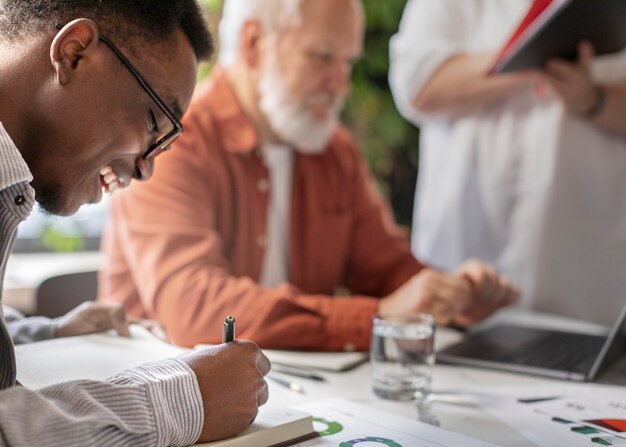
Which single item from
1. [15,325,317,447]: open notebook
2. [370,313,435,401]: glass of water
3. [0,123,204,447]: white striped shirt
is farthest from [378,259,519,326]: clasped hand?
[0,123,204,447]: white striped shirt

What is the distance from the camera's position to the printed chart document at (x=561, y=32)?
1127 mm

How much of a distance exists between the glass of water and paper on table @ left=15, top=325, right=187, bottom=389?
0.85 feet

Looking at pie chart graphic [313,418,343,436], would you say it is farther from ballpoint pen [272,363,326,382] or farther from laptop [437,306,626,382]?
laptop [437,306,626,382]

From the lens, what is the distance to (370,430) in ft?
2.21

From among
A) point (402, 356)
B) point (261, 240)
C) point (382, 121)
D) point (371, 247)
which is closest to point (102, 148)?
point (402, 356)

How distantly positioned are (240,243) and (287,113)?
0.98 feet

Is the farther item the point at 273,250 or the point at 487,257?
the point at 487,257

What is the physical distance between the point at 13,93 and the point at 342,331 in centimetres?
57

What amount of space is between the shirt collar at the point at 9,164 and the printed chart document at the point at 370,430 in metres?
0.35

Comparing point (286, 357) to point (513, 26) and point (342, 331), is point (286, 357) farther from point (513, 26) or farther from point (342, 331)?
point (513, 26)

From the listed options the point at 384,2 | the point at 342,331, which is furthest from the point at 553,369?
the point at 384,2

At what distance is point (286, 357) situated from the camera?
3.14 feet

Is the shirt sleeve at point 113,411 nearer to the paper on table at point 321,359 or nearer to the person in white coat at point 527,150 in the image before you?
the paper on table at point 321,359

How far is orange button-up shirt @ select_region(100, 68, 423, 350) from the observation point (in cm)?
102
